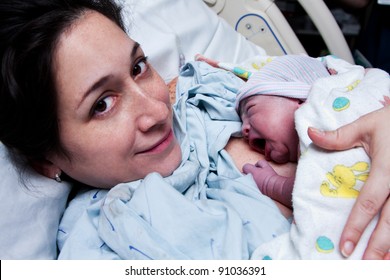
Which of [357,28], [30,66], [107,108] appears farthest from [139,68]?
[357,28]

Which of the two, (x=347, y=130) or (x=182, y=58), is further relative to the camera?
(x=182, y=58)

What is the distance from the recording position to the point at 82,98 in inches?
36.4

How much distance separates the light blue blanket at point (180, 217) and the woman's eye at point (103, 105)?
202 millimetres

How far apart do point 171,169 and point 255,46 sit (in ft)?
2.98

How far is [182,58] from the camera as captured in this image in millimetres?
1597

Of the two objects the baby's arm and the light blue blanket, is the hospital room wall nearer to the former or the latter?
the baby's arm

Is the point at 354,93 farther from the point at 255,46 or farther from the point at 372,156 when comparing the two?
the point at 255,46

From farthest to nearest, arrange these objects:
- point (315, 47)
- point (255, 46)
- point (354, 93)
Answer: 1. point (315, 47)
2. point (255, 46)
3. point (354, 93)

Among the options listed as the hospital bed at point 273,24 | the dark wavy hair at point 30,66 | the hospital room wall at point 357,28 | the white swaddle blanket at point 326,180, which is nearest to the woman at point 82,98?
the dark wavy hair at point 30,66

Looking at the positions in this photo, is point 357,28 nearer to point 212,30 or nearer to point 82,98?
point 212,30

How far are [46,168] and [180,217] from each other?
1.43 feet

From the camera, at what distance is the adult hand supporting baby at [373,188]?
76 cm

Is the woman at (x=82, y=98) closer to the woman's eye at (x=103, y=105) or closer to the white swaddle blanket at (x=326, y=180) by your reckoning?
the woman's eye at (x=103, y=105)

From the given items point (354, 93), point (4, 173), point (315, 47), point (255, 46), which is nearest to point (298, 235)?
point (354, 93)
